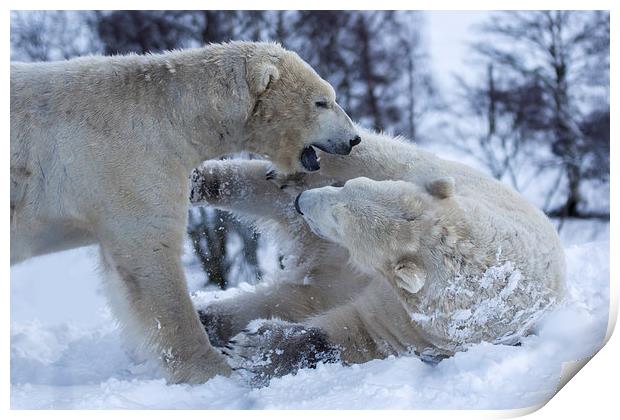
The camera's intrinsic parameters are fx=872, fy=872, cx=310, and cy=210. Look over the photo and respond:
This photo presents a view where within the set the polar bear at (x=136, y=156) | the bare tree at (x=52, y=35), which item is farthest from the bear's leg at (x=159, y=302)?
the bare tree at (x=52, y=35)

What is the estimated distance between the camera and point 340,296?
162 inches

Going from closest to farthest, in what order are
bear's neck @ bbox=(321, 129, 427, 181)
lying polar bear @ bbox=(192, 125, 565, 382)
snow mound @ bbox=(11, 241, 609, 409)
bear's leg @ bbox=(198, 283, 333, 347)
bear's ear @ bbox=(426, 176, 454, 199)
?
snow mound @ bbox=(11, 241, 609, 409) → lying polar bear @ bbox=(192, 125, 565, 382) → bear's ear @ bbox=(426, 176, 454, 199) → bear's neck @ bbox=(321, 129, 427, 181) → bear's leg @ bbox=(198, 283, 333, 347)

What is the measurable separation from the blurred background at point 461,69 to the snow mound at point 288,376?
39cm

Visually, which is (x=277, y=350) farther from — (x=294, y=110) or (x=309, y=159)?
(x=294, y=110)

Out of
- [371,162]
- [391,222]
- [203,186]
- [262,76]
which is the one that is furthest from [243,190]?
[391,222]

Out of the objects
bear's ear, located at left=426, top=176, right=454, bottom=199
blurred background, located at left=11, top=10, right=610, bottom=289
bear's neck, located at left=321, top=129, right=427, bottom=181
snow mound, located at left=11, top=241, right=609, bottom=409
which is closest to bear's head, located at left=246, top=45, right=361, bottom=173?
blurred background, located at left=11, top=10, right=610, bottom=289

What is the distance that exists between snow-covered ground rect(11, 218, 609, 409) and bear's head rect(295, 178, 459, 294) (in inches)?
14.8

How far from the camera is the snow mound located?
123 inches

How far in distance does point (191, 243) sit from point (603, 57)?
2.01 metres

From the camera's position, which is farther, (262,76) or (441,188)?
(262,76)

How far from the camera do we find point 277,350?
3609 millimetres

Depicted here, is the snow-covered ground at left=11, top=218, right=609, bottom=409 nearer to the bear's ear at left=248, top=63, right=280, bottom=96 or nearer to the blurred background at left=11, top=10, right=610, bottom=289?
the blurred background at left=11, top=10, right=610, bottom=289

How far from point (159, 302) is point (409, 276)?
3.23ft
